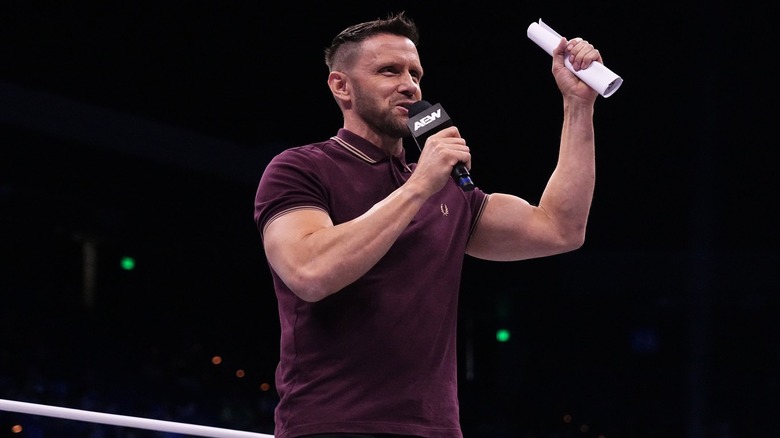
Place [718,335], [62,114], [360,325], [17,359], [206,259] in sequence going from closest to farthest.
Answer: [360,325]
[17,359]
[62,114]
[206,259]
[718,335]

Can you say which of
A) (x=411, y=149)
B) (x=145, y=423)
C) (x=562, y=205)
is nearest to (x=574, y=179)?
(x=562, y=205)

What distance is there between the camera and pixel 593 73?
4.96ft

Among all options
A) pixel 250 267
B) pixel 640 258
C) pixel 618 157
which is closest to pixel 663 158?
pixel 618 157

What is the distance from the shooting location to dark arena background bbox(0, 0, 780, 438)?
20.9 feet

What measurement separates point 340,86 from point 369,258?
1.37 feet

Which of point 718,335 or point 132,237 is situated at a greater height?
point 132,237

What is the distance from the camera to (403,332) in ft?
4.27

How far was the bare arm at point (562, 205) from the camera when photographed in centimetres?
160

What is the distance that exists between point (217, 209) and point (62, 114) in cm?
161

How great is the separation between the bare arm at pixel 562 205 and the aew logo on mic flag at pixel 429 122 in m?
0.28

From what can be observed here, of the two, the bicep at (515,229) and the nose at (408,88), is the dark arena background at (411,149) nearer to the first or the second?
the bicep at (515,229)

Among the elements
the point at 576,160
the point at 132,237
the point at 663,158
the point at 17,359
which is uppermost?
the point at 663,158

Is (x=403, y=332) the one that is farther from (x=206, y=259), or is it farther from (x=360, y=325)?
(x=206, y=259)

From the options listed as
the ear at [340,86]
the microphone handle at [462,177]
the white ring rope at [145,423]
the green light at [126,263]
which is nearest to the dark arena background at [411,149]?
the green light at [126,263]
